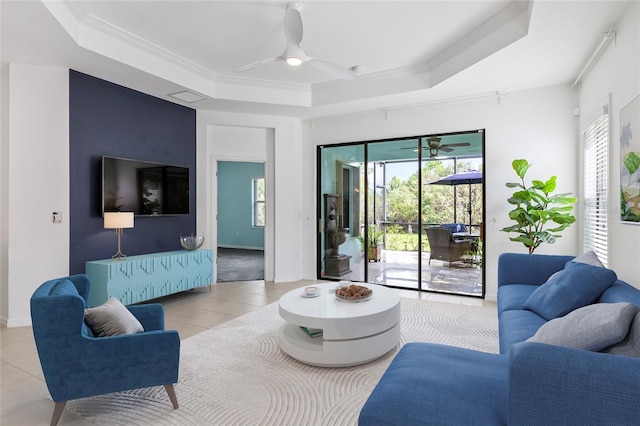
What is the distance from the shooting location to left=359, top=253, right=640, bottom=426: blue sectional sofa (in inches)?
44.4

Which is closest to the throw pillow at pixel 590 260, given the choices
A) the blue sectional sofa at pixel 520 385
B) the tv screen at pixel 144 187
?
the blue sectional sofa at pixel 520 385

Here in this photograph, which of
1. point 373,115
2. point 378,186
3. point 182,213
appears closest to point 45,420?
point 182,213

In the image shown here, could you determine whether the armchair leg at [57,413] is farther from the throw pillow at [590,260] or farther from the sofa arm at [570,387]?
the throw pillow at [590,260]

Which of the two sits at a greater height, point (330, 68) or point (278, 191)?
point (330, 68)

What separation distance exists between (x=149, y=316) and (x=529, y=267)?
3374mm

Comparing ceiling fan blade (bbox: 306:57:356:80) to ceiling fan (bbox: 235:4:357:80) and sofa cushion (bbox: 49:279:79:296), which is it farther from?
sofa cushion (bbox: 49:279:79:296)

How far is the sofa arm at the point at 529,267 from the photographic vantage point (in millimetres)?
3236

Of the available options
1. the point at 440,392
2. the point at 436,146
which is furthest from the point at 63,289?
the point at 436,146

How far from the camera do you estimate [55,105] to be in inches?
152

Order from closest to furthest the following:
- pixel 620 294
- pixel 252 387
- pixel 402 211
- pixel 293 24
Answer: pixel 620 294 → pixel 252 387 → pixel 293 24 → pixel 402 211

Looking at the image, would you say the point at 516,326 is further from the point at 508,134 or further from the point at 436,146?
the point at 436,146

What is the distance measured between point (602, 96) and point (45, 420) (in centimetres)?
503

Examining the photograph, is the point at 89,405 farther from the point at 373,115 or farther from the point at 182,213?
the point at 373,115

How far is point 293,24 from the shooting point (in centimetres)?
307
